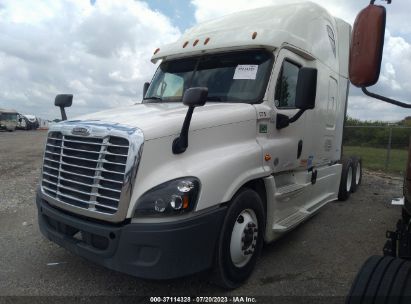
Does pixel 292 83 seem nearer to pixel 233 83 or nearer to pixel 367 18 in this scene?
pixel 233 83

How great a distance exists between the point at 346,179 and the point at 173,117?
5.67 metres

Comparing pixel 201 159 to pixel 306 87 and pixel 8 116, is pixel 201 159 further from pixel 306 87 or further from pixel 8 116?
pixel 8 116

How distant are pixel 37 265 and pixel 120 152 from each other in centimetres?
220

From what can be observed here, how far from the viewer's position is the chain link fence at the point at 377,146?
13836 millimetres

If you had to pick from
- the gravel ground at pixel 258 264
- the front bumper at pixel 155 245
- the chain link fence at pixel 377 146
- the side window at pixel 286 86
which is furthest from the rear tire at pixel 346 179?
Answer: the front bumper at pixel 155 245

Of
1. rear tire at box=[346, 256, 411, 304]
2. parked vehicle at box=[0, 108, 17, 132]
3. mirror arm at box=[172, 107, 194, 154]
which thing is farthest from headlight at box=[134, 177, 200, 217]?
parked vehicle at box=[0, 108, 17, 132]

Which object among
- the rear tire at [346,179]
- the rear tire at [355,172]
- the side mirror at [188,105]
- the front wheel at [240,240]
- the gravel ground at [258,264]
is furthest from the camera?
the rear tire at [355,172]

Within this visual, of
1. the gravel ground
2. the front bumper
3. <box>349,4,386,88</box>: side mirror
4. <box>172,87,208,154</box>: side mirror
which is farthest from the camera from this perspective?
the gravel ground

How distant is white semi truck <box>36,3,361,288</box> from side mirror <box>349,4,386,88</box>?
55.3 inches

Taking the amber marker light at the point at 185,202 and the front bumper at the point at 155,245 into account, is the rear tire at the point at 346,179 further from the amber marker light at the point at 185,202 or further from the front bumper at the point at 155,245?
the amber marker light at the point at 185,202

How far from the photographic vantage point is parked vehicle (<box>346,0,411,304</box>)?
2.23 m

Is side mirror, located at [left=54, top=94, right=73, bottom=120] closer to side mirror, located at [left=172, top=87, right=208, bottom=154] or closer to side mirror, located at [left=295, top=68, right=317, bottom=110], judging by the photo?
side mirror, located at [left=172, top=87, right=208, bottom=154]

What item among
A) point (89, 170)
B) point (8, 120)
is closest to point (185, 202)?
point (89, 170)

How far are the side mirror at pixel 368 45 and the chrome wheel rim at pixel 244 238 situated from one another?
205 cm
